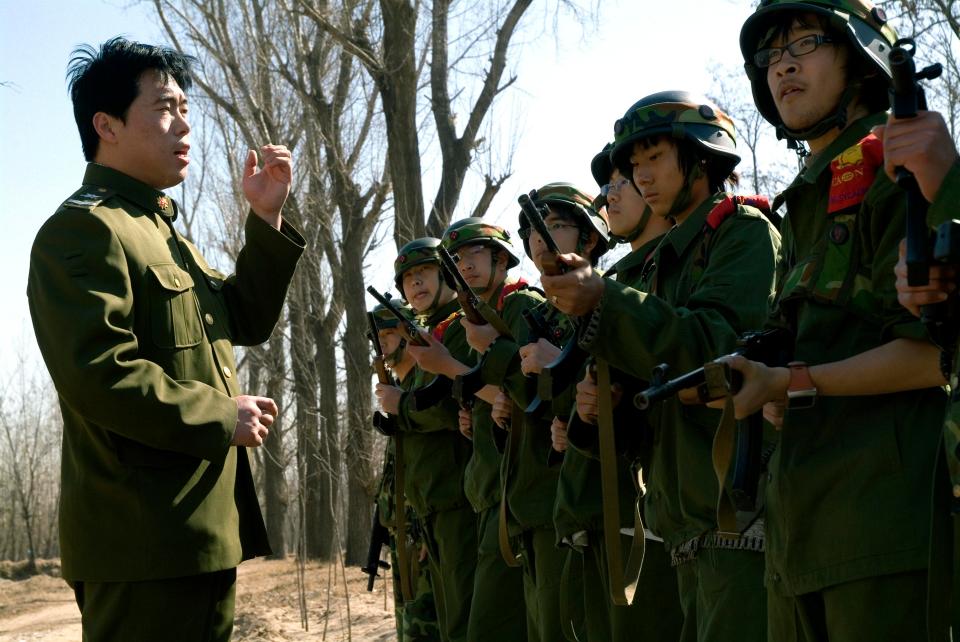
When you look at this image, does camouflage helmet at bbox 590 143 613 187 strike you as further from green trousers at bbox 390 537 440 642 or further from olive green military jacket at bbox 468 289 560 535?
green trousers at bbox 390 537 440 642

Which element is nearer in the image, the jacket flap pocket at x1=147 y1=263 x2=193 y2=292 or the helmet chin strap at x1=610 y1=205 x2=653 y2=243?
the jacket flap pocket at x1=147 y1=263 x2=193 y2=292

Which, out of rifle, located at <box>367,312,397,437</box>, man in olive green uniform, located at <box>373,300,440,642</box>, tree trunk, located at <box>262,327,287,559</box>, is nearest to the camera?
rifle, located at <box>367,312,397,437</box>

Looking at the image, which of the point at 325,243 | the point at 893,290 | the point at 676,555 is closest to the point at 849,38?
the point at 893,290

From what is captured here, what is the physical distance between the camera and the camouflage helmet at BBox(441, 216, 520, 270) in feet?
22.9

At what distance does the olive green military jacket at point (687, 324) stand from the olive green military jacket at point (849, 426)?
1.52ft

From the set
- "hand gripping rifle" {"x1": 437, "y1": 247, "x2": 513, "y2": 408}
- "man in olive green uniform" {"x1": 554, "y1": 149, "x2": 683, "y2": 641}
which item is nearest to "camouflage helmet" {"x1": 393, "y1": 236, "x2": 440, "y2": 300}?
"hand gripping rifle" {"x1": 437, "y1": 247, "x2": 513, "y2": 408}

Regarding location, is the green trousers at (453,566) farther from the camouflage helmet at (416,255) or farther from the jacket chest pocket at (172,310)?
the jacket chest pocket at (172,310)

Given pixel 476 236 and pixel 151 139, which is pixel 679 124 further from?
pixel 476 236

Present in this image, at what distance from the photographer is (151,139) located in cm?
443

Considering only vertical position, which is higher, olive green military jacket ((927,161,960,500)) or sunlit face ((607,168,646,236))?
sunlit face ((607,168,646,236))

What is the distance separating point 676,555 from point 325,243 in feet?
54.6

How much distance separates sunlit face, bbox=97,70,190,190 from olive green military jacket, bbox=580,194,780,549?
1.81m

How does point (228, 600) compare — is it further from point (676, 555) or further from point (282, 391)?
point (282, 391)

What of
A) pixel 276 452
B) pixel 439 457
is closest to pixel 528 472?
pixel 439 457
